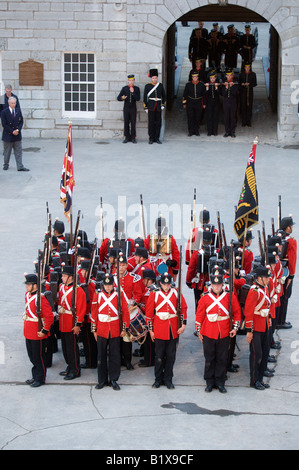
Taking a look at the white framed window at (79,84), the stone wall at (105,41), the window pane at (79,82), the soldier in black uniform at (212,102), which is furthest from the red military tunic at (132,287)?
the window pane at (79,82)

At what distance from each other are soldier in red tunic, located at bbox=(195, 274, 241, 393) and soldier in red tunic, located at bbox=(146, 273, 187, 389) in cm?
27

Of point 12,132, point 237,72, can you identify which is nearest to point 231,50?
point 237,72

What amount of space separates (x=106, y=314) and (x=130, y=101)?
12.1 m

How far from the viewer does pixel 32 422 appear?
382 inches

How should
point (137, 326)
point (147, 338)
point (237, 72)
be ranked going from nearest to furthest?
point (137, 326), point (147, 338), point (237, 72)

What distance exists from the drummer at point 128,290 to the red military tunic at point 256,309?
1378 mm

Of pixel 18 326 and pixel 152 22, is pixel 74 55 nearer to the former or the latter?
pixel 152 22

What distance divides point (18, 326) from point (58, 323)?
39.8 inches

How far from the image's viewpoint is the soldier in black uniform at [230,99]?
73.1 feet

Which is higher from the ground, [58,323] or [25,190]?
[25,190]

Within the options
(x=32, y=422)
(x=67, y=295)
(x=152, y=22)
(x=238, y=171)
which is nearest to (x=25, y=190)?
(x=238, y=171)

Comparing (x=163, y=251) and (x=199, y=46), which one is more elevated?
(x=199, y=46)

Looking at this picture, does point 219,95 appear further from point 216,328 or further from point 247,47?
point 216,328

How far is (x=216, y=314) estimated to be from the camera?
10414 mm
